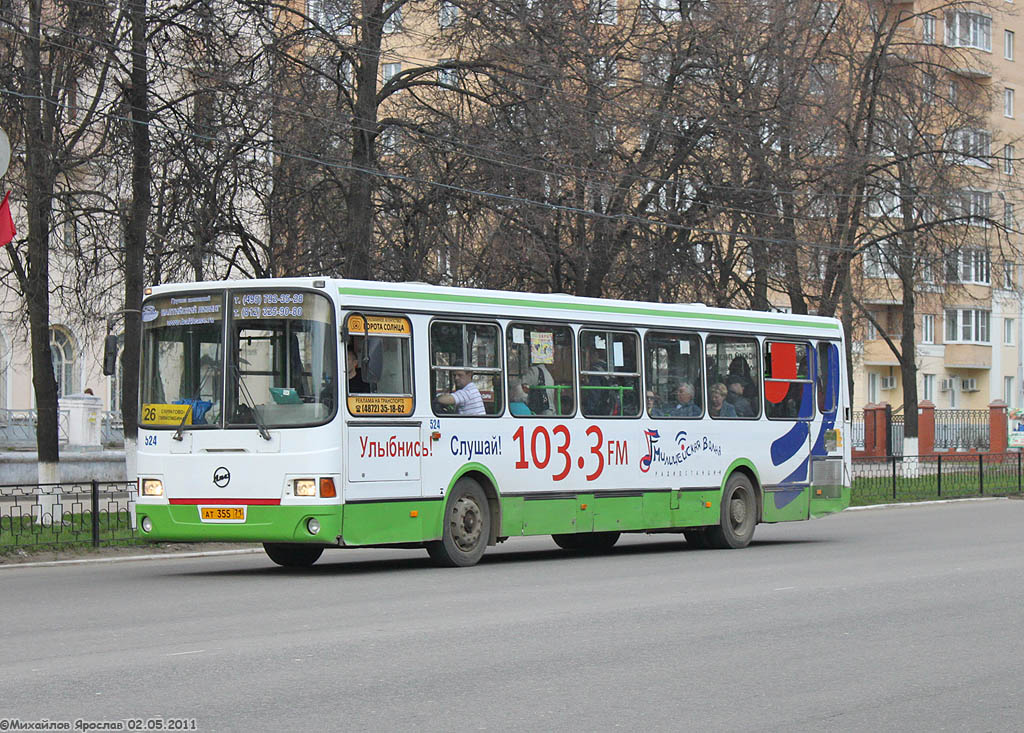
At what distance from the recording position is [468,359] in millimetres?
17609

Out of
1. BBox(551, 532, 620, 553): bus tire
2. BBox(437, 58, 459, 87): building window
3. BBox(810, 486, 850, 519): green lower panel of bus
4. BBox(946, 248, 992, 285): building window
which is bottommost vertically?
BBox(551, 532, 620, 553): bus tire

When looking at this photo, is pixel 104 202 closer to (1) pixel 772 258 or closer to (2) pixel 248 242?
(2) pixel 248 242

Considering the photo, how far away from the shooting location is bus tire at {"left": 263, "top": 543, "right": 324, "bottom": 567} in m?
17.7

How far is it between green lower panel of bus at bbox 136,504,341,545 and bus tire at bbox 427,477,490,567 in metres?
1.68

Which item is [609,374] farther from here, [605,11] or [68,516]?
[605,11]

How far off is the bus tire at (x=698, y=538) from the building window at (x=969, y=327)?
57.8 m

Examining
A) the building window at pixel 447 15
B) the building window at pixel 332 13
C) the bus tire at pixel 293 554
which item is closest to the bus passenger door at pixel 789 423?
the bus tire at pixel 293 554

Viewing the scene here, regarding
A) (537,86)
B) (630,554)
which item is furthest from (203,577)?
(537,86)

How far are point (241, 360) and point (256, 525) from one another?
1704mm

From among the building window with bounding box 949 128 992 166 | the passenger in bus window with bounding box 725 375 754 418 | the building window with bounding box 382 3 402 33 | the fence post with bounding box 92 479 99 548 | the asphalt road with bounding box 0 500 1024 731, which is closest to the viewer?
the asphalt road with bounding box 0 500 1024 731

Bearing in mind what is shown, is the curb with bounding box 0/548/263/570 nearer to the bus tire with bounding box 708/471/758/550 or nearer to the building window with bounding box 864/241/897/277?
the bus tire with bounding box 708/471/758/550

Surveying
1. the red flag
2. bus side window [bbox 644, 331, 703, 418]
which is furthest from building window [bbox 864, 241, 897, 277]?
the red flag

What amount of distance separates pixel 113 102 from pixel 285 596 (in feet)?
38.6

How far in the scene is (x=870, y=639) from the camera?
1115 cm
